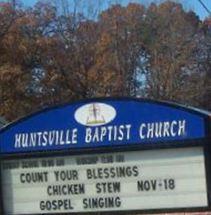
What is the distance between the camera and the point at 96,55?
58281 mm

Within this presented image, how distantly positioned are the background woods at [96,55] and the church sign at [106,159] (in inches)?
1750

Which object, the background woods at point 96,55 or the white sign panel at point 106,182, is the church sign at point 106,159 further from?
the background woods at point 96,55

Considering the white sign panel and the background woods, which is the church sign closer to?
the white sign panel

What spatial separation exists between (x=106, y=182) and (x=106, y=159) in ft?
0.67

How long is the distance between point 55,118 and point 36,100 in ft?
162

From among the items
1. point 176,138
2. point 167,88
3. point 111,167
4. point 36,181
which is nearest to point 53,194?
point 36,181

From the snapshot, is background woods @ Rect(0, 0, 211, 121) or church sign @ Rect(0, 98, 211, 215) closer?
church sign @ Rect(0, 98, 211, 215)

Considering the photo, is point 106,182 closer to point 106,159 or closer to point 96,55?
point 106,159

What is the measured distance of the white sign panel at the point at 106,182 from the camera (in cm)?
634

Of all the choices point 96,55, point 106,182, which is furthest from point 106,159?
point 96,55

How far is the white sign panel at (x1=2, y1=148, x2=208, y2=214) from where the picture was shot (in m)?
6.34

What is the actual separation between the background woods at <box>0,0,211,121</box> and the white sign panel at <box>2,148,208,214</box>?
1748 inches

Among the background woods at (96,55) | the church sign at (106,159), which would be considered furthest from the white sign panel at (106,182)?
the background woods at (96,55)

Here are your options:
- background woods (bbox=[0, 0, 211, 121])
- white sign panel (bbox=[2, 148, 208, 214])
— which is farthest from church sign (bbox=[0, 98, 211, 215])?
background woods (bbox=[0, 0, 211, 121])
